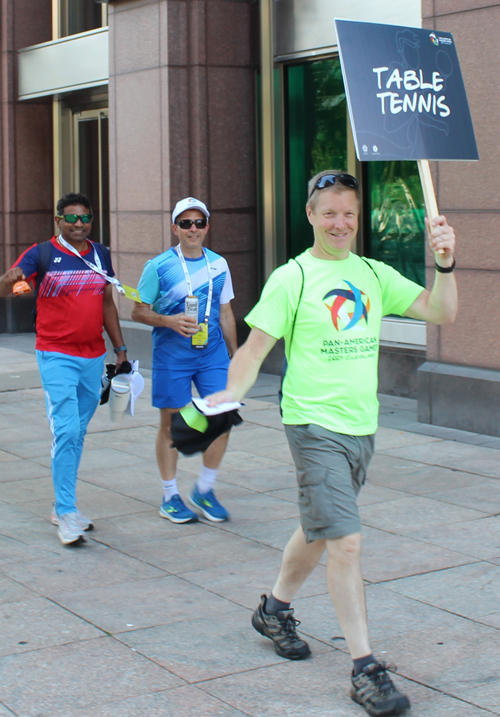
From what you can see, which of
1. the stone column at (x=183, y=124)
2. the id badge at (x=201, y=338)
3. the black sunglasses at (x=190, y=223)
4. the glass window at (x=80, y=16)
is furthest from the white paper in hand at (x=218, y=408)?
the glass window at (x=80, y=16)

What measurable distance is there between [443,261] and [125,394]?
271 cm

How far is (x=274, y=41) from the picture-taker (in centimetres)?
1166

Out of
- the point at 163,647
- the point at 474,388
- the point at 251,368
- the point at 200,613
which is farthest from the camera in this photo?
the point at 474,388

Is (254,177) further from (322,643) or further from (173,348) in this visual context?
(322,643)

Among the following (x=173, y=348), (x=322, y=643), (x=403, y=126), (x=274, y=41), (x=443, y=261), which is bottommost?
(x=322, y=643)

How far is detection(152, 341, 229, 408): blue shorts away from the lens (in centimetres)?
596

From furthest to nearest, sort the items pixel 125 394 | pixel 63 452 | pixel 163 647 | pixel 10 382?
pixel 10 382, pixel 125 394, pixel 63 452, pixel 163 647

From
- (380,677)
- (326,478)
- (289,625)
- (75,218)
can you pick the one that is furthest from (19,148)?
(380,677)

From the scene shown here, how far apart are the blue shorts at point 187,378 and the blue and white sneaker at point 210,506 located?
56cm

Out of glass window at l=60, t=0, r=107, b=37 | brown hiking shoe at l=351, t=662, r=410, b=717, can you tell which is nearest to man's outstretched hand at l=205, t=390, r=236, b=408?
brown hiking shoe at l=351, t=662, r=410, b=717

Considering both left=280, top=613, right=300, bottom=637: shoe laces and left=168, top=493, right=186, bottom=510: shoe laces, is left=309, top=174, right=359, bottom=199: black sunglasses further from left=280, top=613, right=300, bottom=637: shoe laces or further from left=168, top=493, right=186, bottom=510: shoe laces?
left=168, top=493, right=186, bottom=510: shoe laces

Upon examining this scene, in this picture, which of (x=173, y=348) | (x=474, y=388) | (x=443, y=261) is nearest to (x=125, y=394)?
(x=173, y=348)

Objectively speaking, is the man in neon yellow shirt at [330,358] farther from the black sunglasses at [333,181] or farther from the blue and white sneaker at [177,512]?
the blue and white sneaker at [177,512]

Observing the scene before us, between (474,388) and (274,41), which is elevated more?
(274,41)
